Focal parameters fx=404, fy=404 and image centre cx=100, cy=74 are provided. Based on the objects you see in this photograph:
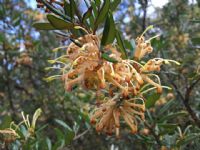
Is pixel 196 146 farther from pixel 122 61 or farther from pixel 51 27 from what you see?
pixel 51 27

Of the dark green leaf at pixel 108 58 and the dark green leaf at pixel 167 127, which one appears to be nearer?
the dark green leaf at pixel 108 58

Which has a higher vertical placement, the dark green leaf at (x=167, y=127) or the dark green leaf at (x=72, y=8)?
the dark green leaf at (x=72, y=8)

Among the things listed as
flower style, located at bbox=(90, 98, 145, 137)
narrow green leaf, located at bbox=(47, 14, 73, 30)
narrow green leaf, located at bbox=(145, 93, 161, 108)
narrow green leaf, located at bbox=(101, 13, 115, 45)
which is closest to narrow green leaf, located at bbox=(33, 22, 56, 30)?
narrow green leaf, located at bbox=(47, 14, 73, 30)

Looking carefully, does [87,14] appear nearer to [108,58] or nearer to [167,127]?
[108,58]

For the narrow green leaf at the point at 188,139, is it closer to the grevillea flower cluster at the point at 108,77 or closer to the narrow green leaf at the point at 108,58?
the grevillea flower cluster at the point at 108,77

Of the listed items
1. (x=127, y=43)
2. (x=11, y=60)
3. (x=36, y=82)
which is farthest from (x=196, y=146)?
(x=36, y=82)

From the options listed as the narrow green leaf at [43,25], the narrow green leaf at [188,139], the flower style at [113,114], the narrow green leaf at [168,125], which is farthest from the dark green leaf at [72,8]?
the narrow green leaf at [188,139]

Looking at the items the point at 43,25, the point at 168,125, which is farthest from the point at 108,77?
the point at 168,125
